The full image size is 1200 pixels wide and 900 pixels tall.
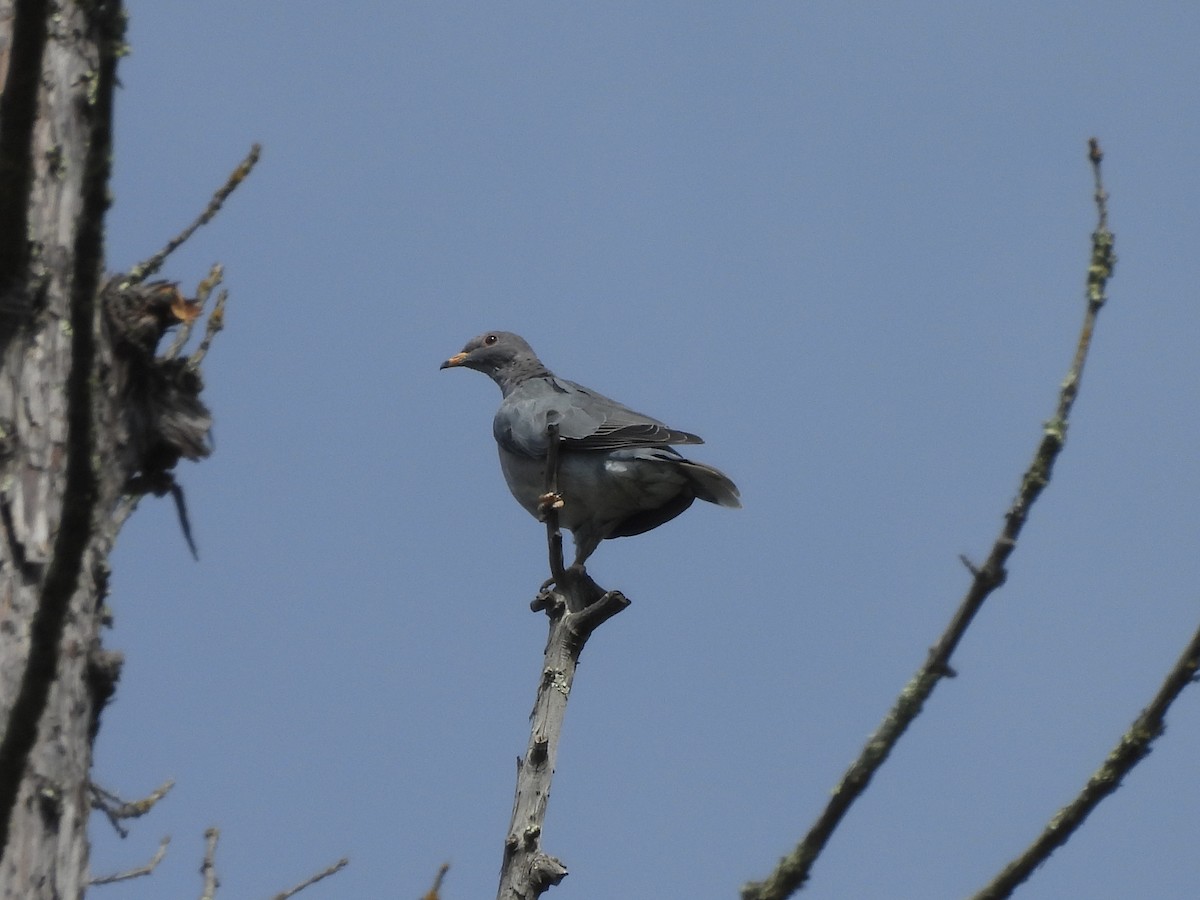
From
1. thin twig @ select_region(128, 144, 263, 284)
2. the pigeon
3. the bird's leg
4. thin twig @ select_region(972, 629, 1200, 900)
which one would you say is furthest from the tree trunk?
the pigeon

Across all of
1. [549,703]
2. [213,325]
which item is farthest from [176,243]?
[549,703]

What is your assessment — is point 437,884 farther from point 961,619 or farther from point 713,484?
point 713,484

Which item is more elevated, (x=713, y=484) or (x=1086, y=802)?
(x=713, y=484)

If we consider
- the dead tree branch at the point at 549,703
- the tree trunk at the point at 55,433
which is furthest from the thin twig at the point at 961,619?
the dead tree branch at the point at 549,703

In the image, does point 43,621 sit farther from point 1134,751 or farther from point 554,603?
point 554,603

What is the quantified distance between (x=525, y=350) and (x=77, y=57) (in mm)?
6034

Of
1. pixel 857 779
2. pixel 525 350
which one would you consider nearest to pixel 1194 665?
pixel 857 779

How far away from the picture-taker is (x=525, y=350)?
970 centimetres

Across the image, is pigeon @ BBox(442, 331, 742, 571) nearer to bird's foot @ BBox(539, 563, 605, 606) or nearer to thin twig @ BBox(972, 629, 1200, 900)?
bird's foot @ BBox(539, 563, 605, 606)

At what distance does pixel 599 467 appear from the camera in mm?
7492

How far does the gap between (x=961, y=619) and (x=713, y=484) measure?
5551 mm

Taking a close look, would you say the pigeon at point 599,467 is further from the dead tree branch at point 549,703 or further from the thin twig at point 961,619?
the thin twig at point 961,619

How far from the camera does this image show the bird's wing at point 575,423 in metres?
7.52

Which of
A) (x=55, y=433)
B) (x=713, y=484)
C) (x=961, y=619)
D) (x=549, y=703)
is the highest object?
Answer: (x=713, y=484)
